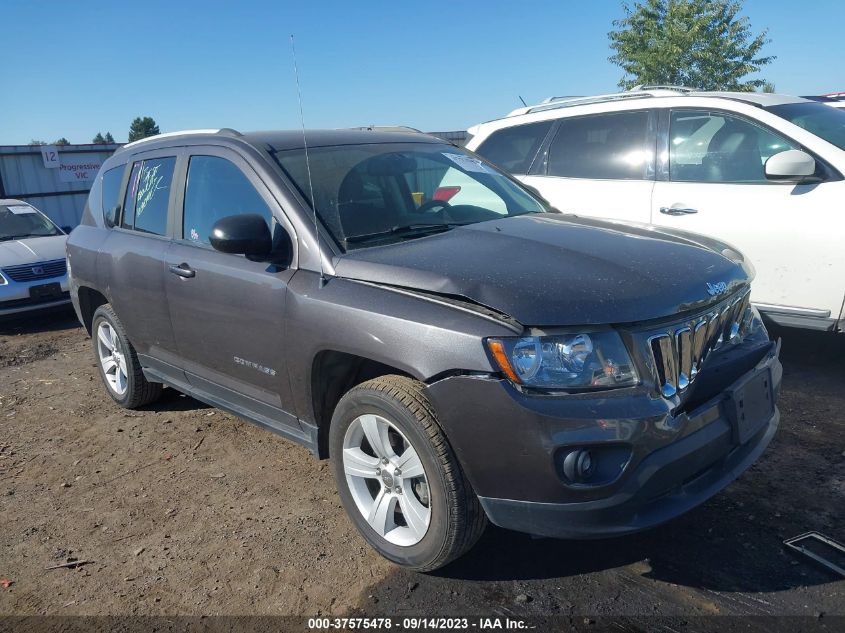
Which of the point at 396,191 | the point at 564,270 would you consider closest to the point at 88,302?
the point at 396,191

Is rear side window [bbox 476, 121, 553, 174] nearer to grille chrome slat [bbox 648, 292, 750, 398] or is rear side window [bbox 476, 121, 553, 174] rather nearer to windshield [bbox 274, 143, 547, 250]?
windshield [bbox 274, 143, 547, 250]

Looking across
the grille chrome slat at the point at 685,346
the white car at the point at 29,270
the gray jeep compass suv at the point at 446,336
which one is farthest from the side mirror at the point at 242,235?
the white car at the point at 29,270

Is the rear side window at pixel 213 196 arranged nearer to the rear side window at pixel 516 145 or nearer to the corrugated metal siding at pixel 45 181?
the rear side window at pixel 516 145

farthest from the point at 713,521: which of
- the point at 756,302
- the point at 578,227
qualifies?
the point at 756,302

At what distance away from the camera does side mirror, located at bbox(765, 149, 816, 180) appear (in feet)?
15.4

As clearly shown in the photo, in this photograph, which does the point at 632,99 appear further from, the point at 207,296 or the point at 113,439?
the point at 113,439

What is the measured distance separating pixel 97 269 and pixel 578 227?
131 inches

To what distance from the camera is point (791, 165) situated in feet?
15.4

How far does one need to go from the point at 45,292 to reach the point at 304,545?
22.3 feet

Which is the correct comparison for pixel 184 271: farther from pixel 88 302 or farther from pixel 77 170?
pixel 77 170

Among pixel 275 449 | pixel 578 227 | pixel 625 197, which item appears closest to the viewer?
pixel 578 227

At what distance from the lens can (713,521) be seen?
10.4ft

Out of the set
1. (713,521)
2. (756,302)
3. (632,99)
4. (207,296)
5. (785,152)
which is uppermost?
(632,99)

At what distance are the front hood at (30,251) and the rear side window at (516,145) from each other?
5.49 metres
